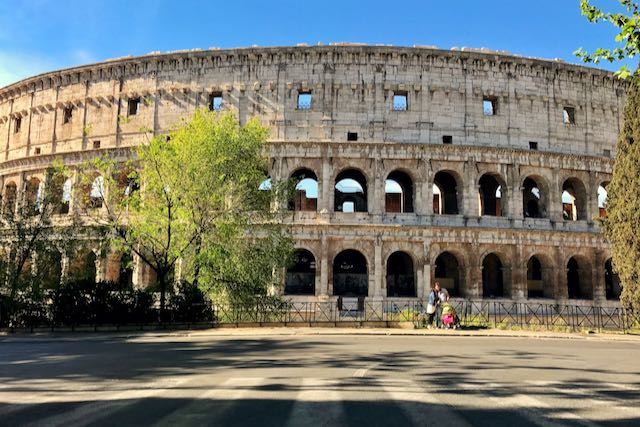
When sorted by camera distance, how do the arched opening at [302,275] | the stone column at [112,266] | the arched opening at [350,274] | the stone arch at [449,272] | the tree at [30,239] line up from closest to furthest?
the tree at [30,239], the stone column at [112,266], the stone arch at [449,272], the arched opening at [302,275], the arched opening at [350,274]

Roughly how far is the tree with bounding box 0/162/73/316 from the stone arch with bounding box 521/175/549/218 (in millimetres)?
25486

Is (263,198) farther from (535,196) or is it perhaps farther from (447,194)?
(535,196)

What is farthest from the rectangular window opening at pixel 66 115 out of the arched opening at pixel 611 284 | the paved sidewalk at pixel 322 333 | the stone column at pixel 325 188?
the arched opening at pixel 611 284

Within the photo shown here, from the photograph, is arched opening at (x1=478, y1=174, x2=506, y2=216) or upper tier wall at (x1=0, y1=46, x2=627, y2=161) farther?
arched opening at (x1=478, y1=174, x2=506, y2=216)

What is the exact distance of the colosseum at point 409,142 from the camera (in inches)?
1033

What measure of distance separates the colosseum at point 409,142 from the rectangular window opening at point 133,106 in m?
0.07

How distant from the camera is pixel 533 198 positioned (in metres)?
33.6

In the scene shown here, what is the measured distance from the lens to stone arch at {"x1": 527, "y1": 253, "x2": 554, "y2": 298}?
27078 mm

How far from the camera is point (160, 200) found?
17.6 metres

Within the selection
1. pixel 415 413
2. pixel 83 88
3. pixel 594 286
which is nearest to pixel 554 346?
pixel 415 413

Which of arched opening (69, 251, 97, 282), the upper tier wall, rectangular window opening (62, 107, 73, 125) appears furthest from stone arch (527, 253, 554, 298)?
rectangular window opening (62, 107, 73, 125)

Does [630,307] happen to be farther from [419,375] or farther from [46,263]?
[46,263]

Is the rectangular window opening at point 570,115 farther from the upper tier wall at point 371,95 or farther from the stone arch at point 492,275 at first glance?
the stone arch at point 492,275

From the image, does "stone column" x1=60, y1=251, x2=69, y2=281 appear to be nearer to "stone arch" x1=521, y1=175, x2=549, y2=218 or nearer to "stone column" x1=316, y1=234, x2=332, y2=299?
"stone column" x1=316, y1=234, x2=332, y2=299
